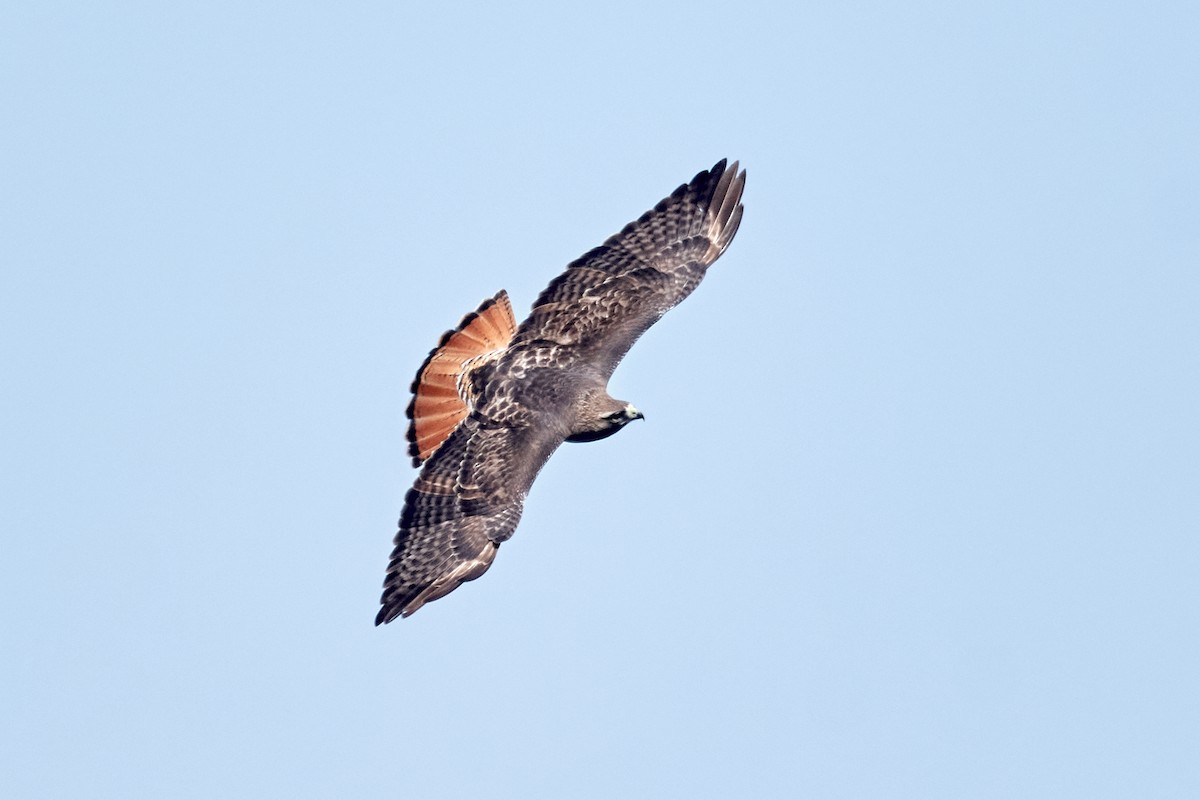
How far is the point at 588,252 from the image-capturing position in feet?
63.2

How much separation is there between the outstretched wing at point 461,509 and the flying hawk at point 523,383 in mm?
10

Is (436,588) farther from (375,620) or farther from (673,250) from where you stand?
(673,250)

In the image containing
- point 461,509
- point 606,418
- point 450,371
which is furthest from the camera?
point 450,371

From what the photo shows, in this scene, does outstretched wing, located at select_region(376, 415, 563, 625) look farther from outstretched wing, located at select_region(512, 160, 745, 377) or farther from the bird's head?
outstretched wing, located at select_region(512, 160, 745, 377)

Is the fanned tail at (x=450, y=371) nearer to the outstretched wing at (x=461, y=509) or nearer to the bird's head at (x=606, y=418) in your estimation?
the outstretched wing at (x=461, y=509)

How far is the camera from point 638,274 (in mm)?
19281

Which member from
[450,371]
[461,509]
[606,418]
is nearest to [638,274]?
[606,418]

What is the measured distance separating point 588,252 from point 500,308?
1.18 metres

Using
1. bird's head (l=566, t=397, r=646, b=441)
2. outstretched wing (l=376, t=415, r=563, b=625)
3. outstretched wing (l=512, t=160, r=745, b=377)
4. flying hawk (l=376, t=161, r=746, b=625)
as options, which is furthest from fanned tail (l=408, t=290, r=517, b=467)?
bird's head (l=566, t=397, r=646, b=441)

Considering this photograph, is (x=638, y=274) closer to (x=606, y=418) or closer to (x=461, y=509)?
(x=606, y=418)

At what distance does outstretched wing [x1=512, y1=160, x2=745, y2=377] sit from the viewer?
61.9ft

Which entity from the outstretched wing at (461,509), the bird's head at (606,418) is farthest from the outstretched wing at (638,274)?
the outstretched wing at (461,509)

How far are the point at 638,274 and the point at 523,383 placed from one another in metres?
1.94

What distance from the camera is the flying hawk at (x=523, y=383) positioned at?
17438mm
